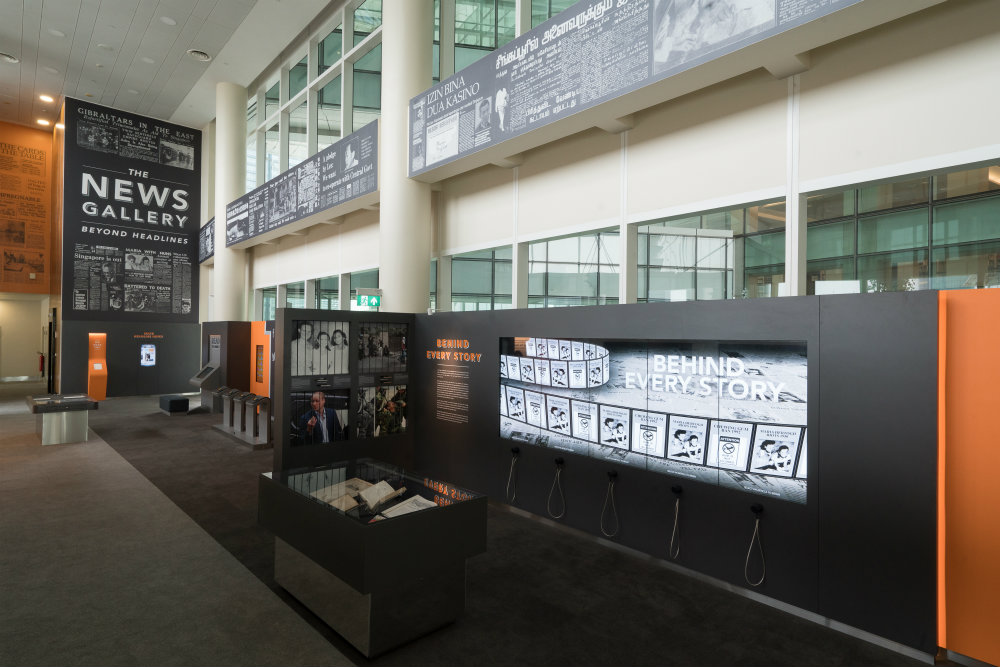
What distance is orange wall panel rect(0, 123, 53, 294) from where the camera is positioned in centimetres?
1449

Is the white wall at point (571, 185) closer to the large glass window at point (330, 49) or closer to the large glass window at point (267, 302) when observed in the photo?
the large glass window at point (330, 49)

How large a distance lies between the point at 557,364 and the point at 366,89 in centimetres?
692

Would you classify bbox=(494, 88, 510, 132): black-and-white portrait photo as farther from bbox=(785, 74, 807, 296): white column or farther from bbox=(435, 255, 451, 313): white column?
bbox=(785, 74, 807, 296): white column

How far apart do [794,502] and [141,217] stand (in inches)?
625

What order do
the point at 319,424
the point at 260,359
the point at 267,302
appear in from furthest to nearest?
1. the point at 267,302
2. the point at 260,359
3. the point at 319,424

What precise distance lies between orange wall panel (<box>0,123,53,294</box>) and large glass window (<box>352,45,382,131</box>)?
11460 mm

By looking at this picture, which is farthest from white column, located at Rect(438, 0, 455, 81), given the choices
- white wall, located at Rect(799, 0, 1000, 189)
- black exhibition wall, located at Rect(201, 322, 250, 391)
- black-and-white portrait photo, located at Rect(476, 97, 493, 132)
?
black exhibition wall, located at Rect(201, 322, 250, 391)

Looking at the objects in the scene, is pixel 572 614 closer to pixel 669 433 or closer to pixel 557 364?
pixel 669 433

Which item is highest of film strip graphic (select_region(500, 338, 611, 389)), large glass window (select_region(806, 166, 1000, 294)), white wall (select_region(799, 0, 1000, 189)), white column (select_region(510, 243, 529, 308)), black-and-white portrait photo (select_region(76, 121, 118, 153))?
black-and-white portrait photo (select_region(76, 121, 118, 153))

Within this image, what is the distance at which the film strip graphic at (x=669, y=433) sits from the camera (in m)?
3.41

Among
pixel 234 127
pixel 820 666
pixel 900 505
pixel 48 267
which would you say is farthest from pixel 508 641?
pixel 48 267

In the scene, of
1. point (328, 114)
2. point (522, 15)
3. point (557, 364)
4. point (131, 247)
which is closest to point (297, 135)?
point (328, 114)

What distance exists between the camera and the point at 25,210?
14.8m

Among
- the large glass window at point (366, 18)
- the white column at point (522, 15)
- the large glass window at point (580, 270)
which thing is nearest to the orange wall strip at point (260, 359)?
the large glass window at point (366, 18)
